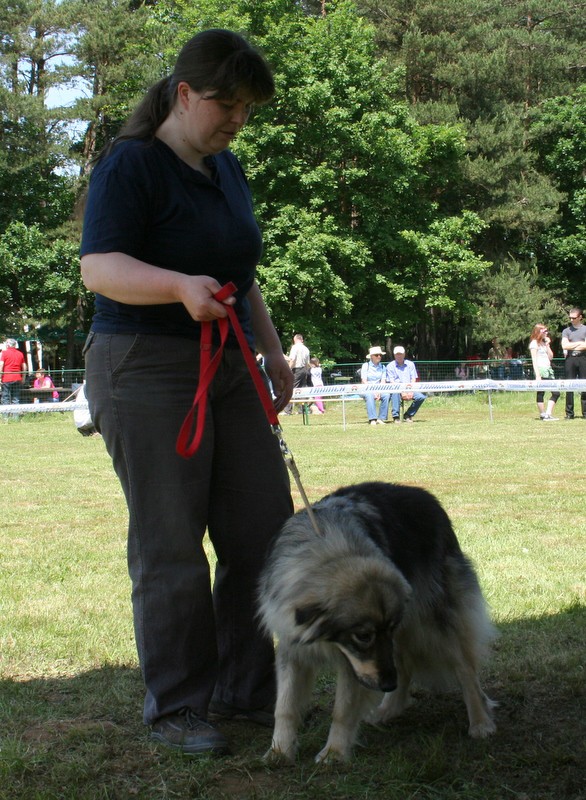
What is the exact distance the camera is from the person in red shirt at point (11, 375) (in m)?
19.9

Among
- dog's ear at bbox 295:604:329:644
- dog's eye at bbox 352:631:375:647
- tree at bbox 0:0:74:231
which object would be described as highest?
tree at bbox 0:0:74:231

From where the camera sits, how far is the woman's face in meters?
2.65

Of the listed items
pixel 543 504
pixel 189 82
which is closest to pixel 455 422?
pixel 543 504

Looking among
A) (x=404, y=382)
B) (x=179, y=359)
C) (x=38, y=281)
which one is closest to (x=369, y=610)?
(x=179, y=359)

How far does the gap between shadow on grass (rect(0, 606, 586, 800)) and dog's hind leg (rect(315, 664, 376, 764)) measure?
48 mm

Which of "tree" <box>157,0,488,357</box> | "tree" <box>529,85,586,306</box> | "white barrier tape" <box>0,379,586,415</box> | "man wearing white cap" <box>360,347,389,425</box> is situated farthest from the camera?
"tree" <box>529,85,586,306</box>

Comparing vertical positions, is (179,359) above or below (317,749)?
above

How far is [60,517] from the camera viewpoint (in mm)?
7340

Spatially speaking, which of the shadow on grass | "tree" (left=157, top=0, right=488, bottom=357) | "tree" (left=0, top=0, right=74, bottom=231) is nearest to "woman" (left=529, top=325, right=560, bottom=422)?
"tree" (left=157, top=0, right=488, bottom=357)

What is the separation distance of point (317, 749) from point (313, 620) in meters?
0.64

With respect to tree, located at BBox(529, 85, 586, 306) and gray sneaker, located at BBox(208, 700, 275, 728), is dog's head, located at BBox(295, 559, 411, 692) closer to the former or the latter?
gray sneaker, located at BBox(208, 700, 275, 728)

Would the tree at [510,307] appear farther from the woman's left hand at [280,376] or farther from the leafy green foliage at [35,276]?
the woman's left hand at [280,376]

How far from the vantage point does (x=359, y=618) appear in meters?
2.60

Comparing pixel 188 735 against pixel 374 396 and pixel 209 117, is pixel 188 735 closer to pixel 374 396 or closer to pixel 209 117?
pixel 209 117
